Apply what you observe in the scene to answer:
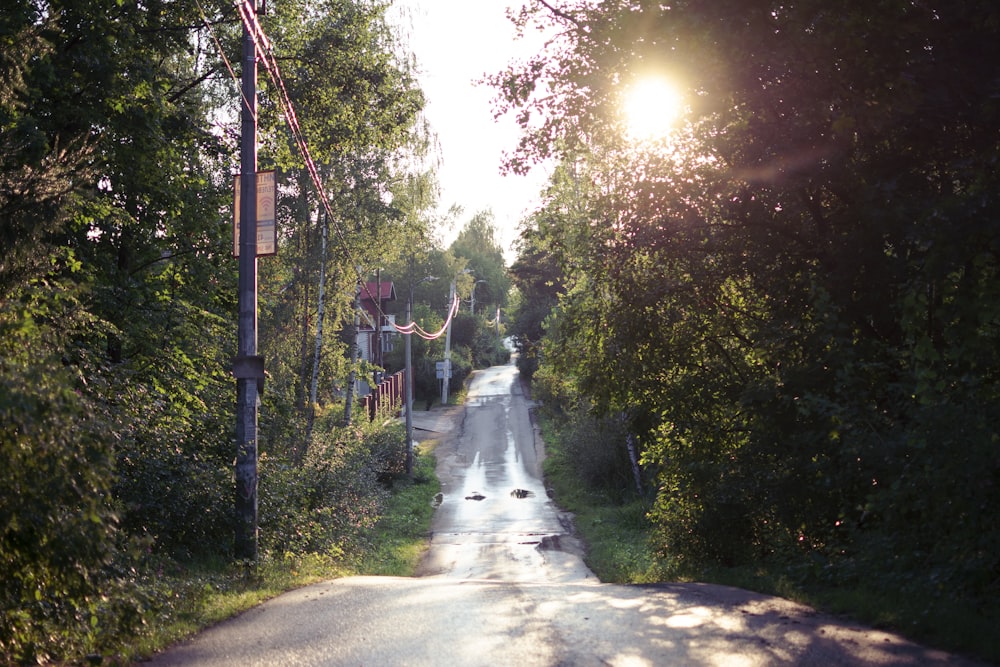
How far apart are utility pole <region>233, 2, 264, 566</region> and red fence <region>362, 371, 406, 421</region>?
95.4ft

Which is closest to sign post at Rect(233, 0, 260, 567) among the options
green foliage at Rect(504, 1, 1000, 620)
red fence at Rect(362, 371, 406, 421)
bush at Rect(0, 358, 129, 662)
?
→ green foliage at Rect(504, 1, 1000, 620)

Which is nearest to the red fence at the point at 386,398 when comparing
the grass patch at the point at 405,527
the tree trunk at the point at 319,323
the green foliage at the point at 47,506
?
the grass patch at the point at 405,527

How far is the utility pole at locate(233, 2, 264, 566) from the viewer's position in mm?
12742

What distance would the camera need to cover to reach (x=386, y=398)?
51.8 m

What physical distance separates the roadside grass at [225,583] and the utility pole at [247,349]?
0.66m

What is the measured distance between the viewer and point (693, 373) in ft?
49.4

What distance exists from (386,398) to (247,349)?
39064mm

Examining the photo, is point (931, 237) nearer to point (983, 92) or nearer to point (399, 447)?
point (983, 92)

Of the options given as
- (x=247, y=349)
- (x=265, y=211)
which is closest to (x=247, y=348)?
(x=247, y=349)

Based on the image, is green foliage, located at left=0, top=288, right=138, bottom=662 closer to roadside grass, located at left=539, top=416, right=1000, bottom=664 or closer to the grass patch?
roadside grass, located at left=539, top=416, right=1000, bottom=664

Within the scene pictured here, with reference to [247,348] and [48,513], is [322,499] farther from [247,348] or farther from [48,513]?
[48,513]

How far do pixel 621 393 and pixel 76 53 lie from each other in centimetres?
997

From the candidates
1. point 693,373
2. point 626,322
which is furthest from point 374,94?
point 693,373

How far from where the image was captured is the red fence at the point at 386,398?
155 ft
